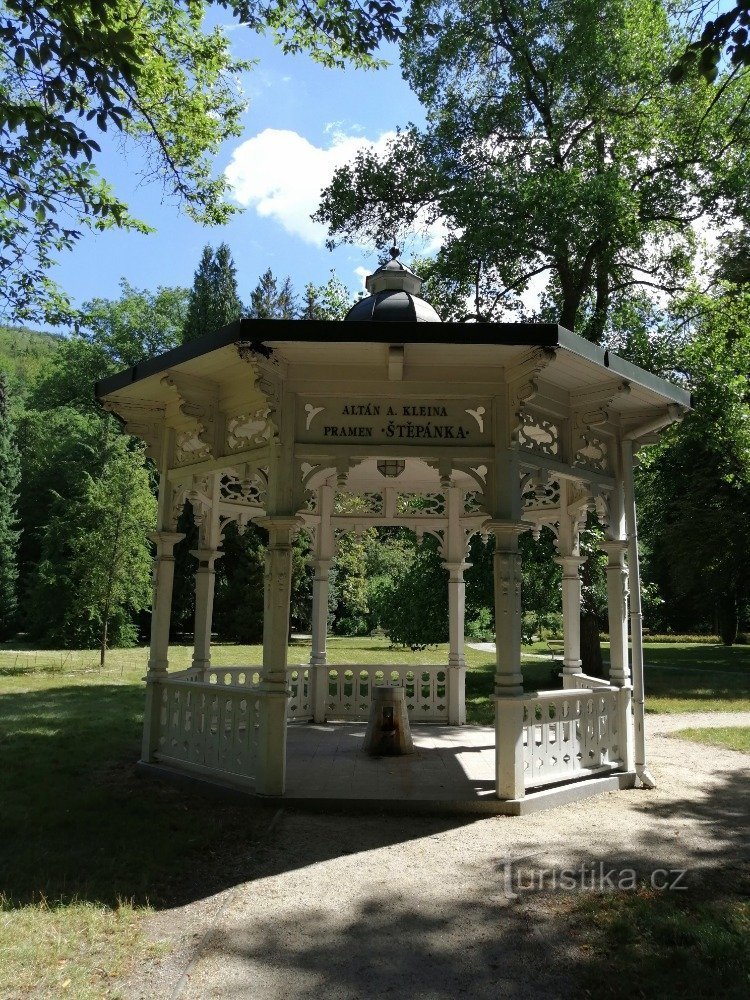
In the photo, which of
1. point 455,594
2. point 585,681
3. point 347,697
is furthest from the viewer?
point 347,697

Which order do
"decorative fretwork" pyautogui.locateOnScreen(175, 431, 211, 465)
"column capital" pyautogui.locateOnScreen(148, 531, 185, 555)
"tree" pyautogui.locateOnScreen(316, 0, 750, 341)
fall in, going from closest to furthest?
"decorative fretwork" pyautogui.locateOnScreen(175, 431, 211, 465) < "column capital" pyautogui.locateOnScreen(148, 531, 185, 555) < "tree" pyautogui.locateOnScreen(316, 0, 750, 341)

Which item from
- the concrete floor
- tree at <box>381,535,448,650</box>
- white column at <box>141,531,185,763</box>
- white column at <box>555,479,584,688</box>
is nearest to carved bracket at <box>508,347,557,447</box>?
white column at <box>555,479,584,688</box>

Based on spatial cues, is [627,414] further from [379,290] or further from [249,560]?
[249,560]

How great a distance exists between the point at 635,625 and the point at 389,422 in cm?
380

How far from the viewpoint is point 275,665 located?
21.3 feet

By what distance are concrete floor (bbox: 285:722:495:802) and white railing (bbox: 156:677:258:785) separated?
567 millimetres

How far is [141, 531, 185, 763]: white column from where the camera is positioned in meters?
7.85

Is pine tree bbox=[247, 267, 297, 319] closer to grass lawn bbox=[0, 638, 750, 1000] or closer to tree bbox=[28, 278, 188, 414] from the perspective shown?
tree bbox=[28, 278, 188, 414]

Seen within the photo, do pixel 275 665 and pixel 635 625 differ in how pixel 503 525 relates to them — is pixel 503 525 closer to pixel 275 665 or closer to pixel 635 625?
pixel 275 665

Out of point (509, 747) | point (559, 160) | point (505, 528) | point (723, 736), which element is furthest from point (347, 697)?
point (559, 160)

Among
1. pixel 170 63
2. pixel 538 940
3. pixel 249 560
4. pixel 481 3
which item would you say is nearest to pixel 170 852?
pixel 538 940

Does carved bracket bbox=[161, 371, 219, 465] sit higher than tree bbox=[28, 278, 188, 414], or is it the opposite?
tree bbox=[28, 278, 188, 414]

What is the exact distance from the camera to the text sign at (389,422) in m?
6.60

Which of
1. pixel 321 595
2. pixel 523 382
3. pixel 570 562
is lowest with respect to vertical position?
pixel 321 595
